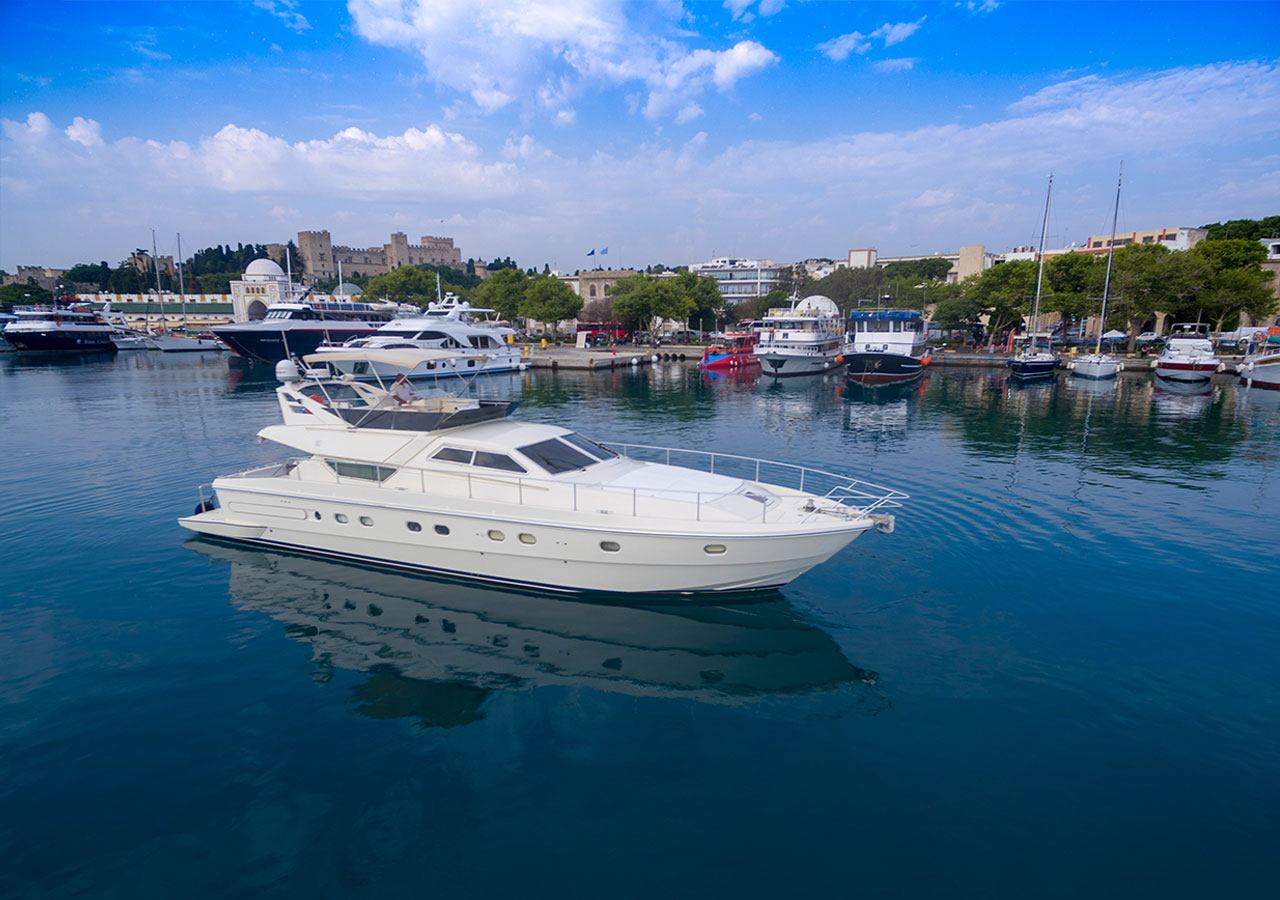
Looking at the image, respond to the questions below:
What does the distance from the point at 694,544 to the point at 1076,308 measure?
244ft

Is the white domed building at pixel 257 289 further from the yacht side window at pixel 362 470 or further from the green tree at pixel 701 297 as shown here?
the yacht side window at pixel 362 470

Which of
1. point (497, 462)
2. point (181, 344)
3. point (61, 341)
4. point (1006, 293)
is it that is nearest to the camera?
point (497, 462)

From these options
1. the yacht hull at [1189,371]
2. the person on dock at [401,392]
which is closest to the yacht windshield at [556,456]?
the person on dock at [401,392]

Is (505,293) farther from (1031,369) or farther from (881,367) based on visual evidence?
(1031,369)

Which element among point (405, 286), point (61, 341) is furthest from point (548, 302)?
point (61, 341)

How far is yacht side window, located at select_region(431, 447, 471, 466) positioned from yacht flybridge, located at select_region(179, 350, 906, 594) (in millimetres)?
26

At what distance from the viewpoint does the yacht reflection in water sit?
9.62 meters

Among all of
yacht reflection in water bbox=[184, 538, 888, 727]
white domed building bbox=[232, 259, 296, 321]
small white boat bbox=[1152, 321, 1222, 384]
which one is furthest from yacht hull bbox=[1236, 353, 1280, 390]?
white domed building bbox=[232, 259, 296, 321]

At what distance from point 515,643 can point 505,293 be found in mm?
96947

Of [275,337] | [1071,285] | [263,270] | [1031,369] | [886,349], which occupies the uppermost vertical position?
[263,270]

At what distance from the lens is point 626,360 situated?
7019cm

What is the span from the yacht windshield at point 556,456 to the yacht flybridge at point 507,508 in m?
0.03

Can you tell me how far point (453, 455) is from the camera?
12.6 metres

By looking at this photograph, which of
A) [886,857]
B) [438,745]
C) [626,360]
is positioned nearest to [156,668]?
[438,745]
